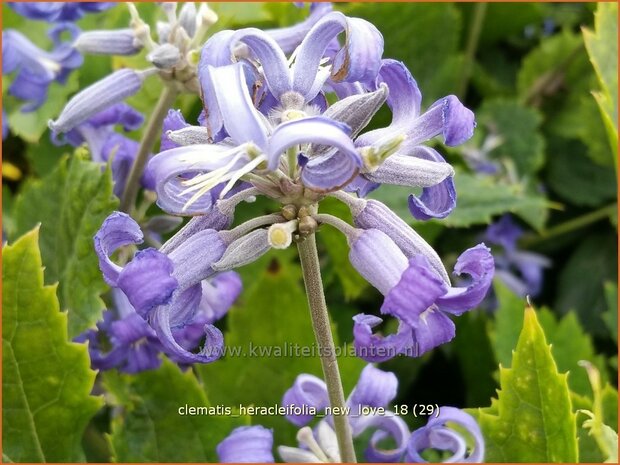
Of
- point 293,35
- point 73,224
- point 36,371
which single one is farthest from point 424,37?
point 36,371

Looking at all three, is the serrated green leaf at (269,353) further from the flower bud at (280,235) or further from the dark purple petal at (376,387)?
the flower bud at (280,235)

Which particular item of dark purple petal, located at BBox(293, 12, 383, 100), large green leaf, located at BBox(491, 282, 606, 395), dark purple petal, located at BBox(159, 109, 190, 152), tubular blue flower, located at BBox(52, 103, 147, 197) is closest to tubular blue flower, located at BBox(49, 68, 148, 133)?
tubular blue flower, located at BBox(52, 103, 147, 197)

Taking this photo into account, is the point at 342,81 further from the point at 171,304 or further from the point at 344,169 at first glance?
the point at 171,304

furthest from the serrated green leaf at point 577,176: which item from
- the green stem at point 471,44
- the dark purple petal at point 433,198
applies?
the dark purple petal at point 433,198

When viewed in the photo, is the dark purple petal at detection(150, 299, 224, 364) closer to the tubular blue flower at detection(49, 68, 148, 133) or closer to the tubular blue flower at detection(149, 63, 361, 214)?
the tubular blue flower at detection(149, 63, 361, 214)

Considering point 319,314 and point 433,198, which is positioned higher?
point 433,198

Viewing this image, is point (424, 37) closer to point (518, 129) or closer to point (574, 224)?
point (518, 129)
